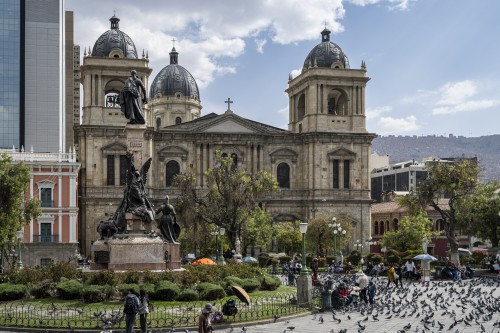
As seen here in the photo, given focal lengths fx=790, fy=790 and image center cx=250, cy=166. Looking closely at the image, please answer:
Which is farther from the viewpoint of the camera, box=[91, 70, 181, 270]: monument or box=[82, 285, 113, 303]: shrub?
box=[91, 70, 181, 270]: monument

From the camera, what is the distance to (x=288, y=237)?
66000 millimetres

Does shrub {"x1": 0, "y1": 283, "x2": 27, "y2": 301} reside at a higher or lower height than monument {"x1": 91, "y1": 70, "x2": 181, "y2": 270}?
lower

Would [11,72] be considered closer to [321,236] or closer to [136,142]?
[321,236]

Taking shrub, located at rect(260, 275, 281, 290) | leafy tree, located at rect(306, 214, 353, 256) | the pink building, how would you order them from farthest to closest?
leafy tree, located at rect(306, 214, 353, 256) < the pink building < shrub, located at rect(260, 275, 281, 290)

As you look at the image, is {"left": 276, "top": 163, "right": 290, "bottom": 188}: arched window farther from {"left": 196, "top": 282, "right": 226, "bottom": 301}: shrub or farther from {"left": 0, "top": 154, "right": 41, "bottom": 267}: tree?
{"left": 196, "top": 282, "right": 226, "bottom": 301}: shrub

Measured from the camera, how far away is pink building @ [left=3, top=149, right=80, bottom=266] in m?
58.0

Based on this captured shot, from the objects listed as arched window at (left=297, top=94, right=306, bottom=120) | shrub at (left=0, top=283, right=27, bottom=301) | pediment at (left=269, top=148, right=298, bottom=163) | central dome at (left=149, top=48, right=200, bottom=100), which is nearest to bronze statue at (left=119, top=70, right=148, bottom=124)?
shrub at (left=0, top=283, right=27, bottom=301)

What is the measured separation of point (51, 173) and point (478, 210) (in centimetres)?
3543

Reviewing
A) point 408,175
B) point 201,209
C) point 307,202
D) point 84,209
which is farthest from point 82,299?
point 408,175

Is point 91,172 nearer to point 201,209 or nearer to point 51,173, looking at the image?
point 51,173

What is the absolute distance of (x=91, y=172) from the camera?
2719 inches

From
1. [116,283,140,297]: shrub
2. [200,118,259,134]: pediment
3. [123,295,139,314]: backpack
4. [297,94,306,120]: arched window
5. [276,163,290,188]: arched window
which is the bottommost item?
[116,283,140,297]: shrub

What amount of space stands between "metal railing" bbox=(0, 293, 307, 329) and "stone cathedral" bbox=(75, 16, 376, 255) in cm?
4441

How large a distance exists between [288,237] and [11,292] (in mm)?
40987
